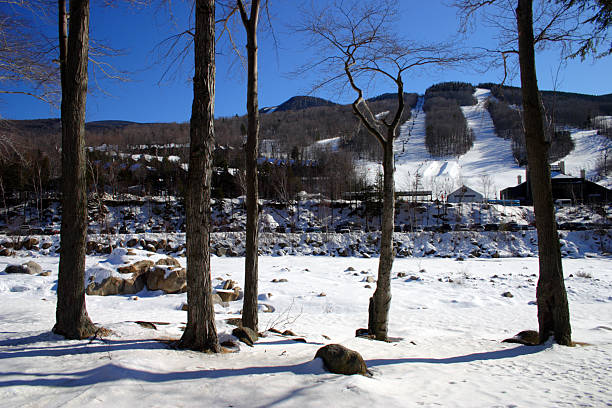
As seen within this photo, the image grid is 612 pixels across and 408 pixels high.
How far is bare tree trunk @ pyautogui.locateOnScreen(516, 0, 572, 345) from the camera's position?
6.26 meters

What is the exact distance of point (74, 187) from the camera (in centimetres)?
507

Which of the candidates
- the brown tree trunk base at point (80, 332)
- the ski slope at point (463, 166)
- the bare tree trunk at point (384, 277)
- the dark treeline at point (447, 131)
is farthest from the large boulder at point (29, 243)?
the dark treeline at point (447, 131)

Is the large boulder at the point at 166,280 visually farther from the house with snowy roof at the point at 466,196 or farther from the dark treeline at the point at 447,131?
the dark treeline at the point at 447,131

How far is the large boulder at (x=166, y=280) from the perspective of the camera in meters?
12.2

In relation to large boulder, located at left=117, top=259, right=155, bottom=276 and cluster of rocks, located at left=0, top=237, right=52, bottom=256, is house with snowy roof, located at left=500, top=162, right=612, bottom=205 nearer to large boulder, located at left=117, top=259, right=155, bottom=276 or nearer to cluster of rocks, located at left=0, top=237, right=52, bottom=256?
large boulder, located at left=117, top=259, right=155, bottom=276

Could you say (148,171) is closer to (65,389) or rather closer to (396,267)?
(396,267)

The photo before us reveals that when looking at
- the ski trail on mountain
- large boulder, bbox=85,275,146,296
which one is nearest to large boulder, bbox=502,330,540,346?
large boulder, bbox=85,275,146,296

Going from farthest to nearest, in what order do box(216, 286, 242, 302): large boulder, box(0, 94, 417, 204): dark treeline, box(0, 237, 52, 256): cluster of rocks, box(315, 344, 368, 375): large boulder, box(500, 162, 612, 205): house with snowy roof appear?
1. box(500, 162, 612, 205): house with snowy roof
2. box(0, 237, 52, 256): cluster of rocks
3. box(0, 94, 417, 204): dark treeline
4. box(216, 286, 242, 302): large boulder
5. box(315, 344, 368, 375): large boulder

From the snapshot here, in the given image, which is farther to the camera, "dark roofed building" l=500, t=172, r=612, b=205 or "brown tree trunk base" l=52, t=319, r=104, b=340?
"dark roofed building" l=500, t=172, r=612, b=205

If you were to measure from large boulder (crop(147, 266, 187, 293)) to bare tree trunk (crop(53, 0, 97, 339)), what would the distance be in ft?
23.9

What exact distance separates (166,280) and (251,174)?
7.39 m

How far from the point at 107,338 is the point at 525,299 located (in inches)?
528

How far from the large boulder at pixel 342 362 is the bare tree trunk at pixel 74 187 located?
3.38 meters

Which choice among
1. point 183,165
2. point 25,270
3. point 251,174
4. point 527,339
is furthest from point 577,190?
point 183,165
